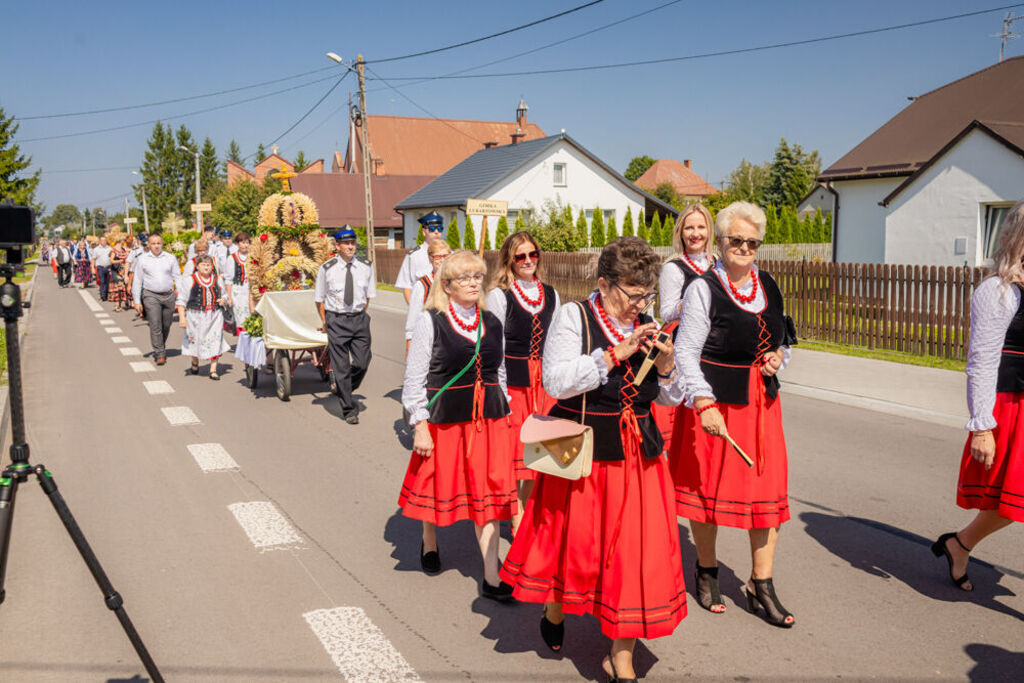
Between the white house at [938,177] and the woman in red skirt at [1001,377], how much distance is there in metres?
14.7

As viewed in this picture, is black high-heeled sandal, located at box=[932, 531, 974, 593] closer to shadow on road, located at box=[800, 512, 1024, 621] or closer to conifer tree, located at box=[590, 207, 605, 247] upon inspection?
shadow on road, located at box=[800, 512, 1024, 621]

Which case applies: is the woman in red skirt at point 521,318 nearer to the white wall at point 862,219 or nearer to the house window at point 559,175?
the white wall at point 862,219

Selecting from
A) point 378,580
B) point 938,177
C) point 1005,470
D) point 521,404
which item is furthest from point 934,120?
point 378,580

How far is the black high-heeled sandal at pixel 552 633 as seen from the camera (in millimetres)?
3848

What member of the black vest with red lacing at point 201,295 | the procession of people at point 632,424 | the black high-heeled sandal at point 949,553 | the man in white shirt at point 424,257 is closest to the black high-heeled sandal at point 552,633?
the procession of people at point 632,424

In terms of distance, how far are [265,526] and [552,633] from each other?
2622 mm

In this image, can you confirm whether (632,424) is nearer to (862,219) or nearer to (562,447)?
(562,447)

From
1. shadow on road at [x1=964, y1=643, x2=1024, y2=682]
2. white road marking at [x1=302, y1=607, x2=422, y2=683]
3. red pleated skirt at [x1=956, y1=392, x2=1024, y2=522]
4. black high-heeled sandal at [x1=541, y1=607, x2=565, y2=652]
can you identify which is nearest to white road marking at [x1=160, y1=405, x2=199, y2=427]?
white road marking at [x1=302, y1=607, x2=422, y2=683]

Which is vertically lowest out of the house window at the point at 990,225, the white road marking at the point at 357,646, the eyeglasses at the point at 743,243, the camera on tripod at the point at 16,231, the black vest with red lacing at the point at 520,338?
the white road marking at the point at 357,646

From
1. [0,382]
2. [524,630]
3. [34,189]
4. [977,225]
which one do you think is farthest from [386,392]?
[34,189]

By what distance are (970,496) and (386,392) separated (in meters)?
7.49

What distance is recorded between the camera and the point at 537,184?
44750 millimetres

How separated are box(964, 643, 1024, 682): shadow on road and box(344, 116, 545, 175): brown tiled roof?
69.1 m

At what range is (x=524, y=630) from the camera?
13.7 feet
